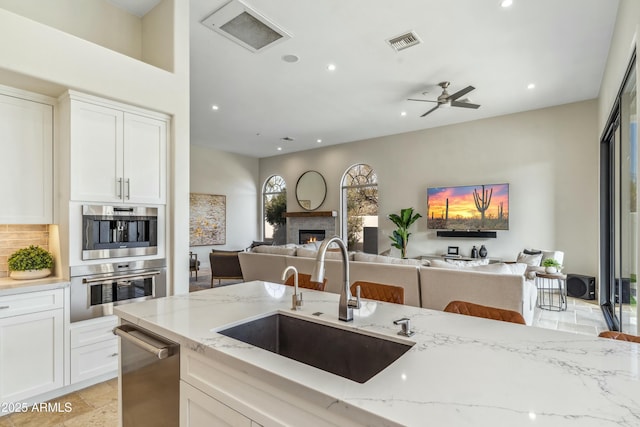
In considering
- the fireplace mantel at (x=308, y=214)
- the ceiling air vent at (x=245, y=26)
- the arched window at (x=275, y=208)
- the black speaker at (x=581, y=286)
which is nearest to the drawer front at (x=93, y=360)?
the ceiling air vent at (x=245, y=26)

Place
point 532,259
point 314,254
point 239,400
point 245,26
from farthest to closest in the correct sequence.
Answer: point 532,259 < point 314,254 < point 245,26 < point 239,400

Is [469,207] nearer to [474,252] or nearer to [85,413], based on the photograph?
[474,252]

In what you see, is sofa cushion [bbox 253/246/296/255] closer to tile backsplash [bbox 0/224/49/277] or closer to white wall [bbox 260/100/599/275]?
tile backsplash [bbox 0/224/49/277]

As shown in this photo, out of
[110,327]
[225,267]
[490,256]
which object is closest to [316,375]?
[110,327]

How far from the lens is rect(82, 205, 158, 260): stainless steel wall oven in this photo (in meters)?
2.56

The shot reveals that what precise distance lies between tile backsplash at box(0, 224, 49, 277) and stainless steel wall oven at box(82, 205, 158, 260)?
22.0 inches

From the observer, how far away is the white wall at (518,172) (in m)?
5.56

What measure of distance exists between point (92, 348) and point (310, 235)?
657 cm

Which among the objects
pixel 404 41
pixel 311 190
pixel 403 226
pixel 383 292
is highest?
pixel 404 41

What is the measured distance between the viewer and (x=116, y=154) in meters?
2.70

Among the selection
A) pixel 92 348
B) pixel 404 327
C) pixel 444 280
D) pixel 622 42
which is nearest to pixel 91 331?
pixel 92 348

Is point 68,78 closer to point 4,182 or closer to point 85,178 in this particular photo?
point 85,178

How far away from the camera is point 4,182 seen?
241 cm

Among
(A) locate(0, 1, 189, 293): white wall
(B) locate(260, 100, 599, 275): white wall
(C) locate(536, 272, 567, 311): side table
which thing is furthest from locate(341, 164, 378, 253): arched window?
(A) locate(0, 1, 189, 293): white wall
